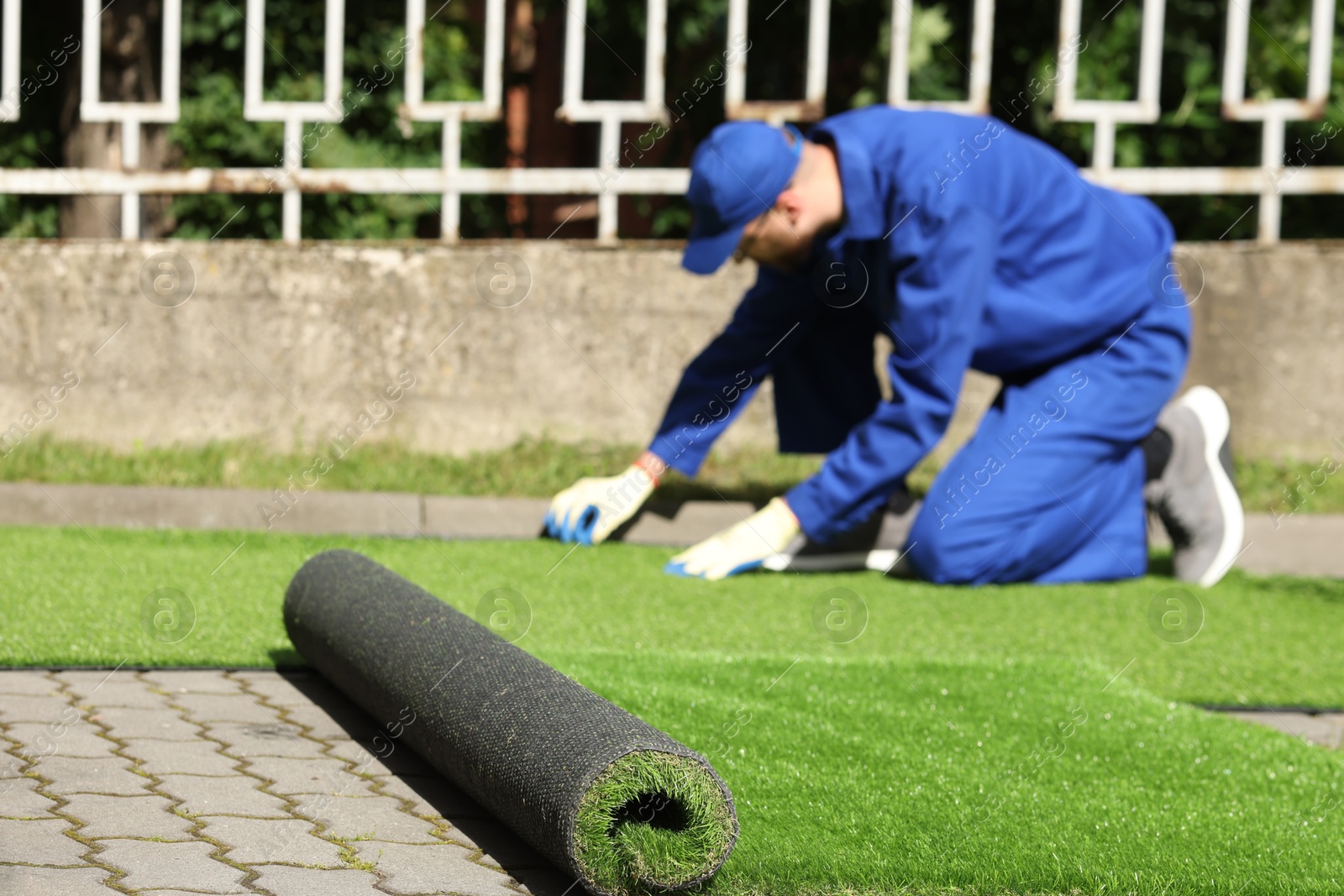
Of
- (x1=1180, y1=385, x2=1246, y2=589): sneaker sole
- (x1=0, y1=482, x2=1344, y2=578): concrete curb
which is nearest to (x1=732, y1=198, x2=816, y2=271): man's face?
(x1=0, y1=482, x2=1344, y2=578): concrete curb

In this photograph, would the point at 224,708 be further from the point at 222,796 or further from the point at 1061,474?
the point at 1061,474

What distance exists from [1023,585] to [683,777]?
2.82 m

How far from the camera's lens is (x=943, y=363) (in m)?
4.04

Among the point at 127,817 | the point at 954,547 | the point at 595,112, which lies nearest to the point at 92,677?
the point at 127,817

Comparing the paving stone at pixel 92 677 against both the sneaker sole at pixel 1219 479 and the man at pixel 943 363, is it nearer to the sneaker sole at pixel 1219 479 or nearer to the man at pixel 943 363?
the man at pixel 943 363

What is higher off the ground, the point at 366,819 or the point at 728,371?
the point at 728,371

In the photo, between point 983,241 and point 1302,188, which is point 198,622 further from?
point 1302,188

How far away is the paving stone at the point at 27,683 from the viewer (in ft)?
8.75

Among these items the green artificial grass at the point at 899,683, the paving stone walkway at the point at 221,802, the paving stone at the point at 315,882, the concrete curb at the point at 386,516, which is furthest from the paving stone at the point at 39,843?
the concrete curb at the point at 386,516

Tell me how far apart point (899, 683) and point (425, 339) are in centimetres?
320

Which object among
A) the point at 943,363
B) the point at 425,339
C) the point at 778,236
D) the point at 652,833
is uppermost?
the point at 778,236

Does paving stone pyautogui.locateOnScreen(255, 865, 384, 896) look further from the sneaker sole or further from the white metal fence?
the white metal fence

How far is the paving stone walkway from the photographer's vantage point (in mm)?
1846

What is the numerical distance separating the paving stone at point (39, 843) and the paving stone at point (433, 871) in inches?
14.5
